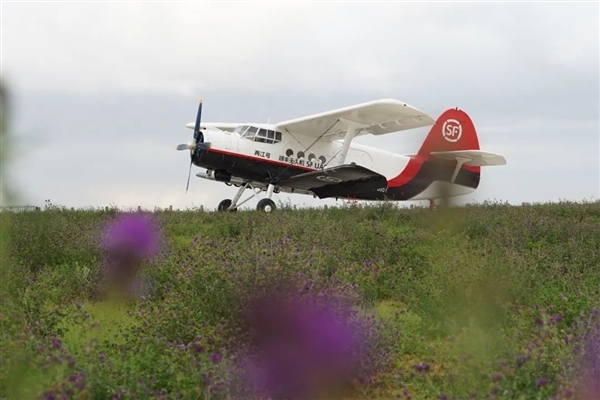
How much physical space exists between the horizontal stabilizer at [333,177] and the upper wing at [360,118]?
1509 millimetres

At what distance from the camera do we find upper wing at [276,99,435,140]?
1795 centimetres

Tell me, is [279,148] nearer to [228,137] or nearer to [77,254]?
[228,137]

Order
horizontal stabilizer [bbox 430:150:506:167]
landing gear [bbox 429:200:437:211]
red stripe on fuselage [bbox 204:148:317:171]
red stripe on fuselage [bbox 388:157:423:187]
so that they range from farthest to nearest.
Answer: red stripe on fuselage [bbox 388:157:423:187] < horizontal stabilizer [bbox 430:150:506:167] < red stripe on fuselage [bbox 204:148:317:171] < landing gear [bbox 429:200:437:211]

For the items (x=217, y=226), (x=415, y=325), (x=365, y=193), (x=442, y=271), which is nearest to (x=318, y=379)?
(x=415, y=325)

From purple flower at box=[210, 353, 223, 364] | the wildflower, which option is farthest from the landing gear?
the wildflower

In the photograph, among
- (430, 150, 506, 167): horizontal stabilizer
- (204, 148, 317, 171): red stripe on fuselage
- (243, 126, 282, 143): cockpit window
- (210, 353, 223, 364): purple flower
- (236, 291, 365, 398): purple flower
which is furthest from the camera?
(430, 150, 506, 167): horizontal stabilizer

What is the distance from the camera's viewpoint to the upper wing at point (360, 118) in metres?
18.0

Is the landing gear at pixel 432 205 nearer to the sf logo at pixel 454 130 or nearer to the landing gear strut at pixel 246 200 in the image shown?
the landing gear strut at pixel 246 200

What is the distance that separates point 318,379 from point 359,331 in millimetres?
600

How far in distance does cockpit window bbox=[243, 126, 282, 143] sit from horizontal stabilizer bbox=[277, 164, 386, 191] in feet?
3.95

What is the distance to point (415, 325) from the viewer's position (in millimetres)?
5277

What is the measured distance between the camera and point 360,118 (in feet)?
61.9

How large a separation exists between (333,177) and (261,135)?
229 cm

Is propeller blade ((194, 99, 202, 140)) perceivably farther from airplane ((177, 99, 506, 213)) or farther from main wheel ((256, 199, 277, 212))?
main wheel ((256, 199, 277, 212))
